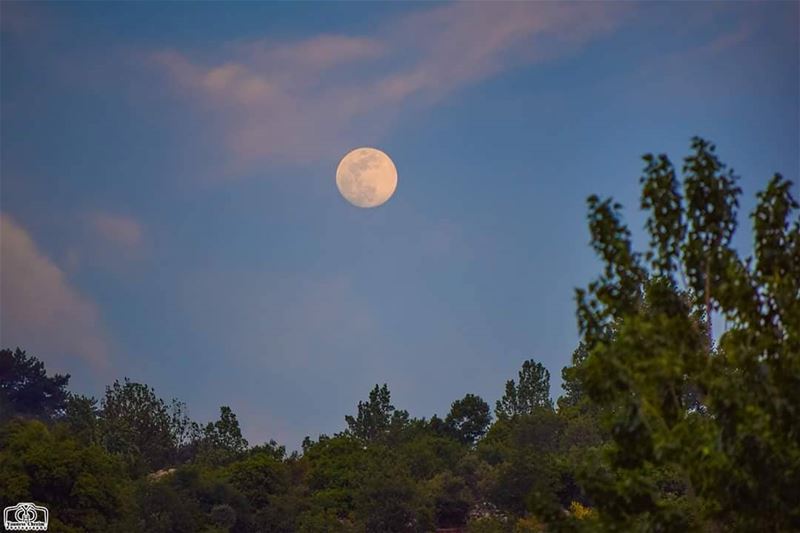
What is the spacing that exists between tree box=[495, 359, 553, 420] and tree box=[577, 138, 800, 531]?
75376 mm

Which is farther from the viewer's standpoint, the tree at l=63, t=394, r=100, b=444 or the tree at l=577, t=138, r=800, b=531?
the tree at l=63, t=394, r=100, b=444

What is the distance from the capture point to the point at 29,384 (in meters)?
98.1

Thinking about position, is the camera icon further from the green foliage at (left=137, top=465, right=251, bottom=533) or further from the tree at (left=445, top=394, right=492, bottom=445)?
the tree at (left=445, top=394, right=492, bottom=445)

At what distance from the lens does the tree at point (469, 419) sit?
9312 cm

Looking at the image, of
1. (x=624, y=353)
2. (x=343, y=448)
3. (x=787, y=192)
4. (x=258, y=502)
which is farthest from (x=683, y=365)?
(x=343, y=448)

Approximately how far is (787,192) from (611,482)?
10.7 feet

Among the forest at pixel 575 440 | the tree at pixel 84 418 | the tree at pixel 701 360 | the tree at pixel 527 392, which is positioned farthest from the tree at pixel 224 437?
the tree at pixel 701 360

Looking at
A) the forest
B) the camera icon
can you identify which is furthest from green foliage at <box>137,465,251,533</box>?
the camera icon

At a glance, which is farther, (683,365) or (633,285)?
(633,285)

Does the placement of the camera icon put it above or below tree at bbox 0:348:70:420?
below

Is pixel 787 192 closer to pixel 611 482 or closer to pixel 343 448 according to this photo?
pixel 611 482

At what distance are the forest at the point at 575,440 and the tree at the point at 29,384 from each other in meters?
0.12

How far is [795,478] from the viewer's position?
1016 cm

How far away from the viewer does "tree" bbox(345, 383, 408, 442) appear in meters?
86.1
